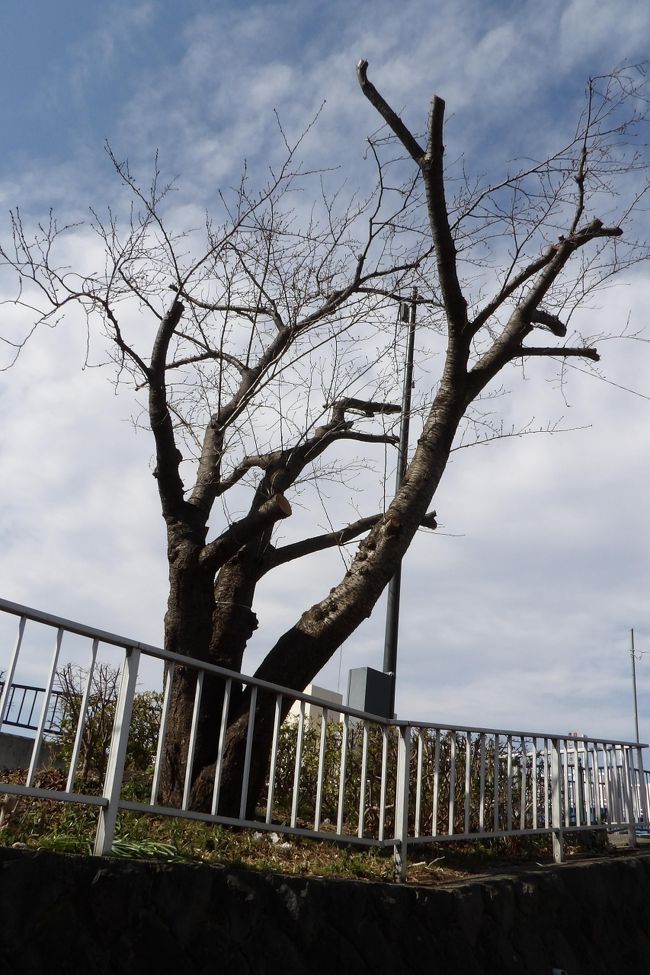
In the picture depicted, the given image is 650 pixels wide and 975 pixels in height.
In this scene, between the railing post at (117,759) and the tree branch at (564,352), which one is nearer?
the railing post at (117,759)

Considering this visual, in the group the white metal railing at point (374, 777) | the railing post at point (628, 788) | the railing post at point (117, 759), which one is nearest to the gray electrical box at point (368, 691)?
the white metal railing at point (374, 777)

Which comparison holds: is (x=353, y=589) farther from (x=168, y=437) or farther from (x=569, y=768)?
(x=569, y=768)

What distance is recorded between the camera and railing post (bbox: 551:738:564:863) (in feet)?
22.4

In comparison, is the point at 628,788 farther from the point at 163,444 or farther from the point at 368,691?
the point at 163,444

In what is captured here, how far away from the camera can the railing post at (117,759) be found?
12.2 ft

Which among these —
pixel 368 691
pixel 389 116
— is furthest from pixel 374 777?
pixel 389 116

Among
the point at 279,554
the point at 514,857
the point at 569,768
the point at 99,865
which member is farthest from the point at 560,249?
the point at 99,865

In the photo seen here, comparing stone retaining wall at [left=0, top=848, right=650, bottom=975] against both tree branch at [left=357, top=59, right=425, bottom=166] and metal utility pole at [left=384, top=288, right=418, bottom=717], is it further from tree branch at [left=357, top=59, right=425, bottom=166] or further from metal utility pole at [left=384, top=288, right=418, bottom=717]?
tree branch at [left=357, top=59, right=425, bottom=166]

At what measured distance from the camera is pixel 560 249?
8.30 metres

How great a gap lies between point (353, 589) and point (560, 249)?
4.09 m

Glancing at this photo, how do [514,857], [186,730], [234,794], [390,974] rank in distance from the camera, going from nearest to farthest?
[390,974] → [234,794] → [186,730] → [514,857]

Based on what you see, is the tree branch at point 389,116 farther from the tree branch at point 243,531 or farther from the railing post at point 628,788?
the railing post at point 628,788

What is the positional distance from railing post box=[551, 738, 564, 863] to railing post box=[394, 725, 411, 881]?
6.54 feet

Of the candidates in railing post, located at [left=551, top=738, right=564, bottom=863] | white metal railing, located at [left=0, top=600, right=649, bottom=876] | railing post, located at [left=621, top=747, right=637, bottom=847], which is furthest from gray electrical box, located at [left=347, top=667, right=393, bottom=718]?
railing post, located at [left=621, top=747, right=637, bottom=847]
